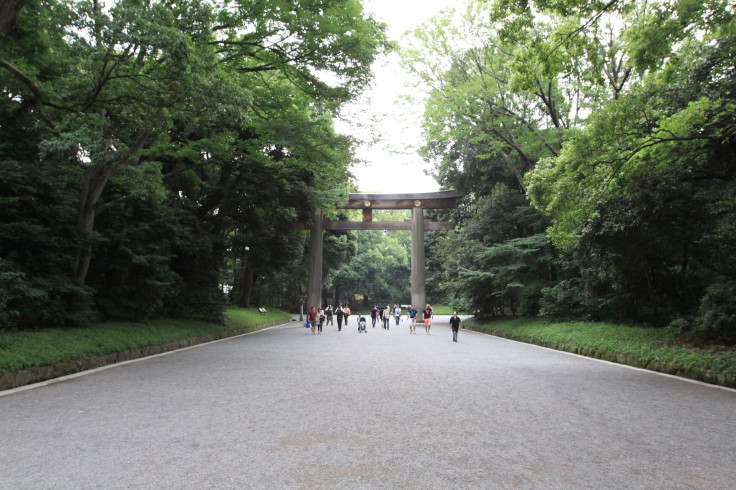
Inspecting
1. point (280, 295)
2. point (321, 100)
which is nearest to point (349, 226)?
point (280, 295)

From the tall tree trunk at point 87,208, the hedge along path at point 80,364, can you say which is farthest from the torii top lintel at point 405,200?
the tall tree trunk at point 87,208

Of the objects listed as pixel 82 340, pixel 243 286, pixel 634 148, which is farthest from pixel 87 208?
pixel 243 286

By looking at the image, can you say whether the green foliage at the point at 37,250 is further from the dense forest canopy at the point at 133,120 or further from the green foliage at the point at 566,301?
the green foliage at the point at 566,301

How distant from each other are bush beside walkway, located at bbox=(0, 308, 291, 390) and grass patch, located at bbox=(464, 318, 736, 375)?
10.2 meters

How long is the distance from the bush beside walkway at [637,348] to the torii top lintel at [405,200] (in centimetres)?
1252

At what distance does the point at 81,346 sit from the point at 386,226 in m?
22.8

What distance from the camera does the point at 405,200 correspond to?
2894 centimetres

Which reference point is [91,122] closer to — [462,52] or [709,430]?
[709,430]

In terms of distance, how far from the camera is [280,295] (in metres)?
37.0

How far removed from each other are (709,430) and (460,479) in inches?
116

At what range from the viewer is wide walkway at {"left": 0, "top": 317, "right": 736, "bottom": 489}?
3062 millimetres

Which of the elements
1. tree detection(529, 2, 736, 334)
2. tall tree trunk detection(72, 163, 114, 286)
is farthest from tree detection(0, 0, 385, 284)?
tree detection(529, 2, 736, 334)

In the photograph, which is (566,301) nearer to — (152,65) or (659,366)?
(659,366)

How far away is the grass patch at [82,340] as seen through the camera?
21.7ft
